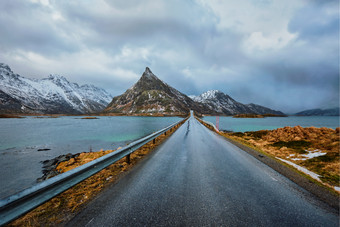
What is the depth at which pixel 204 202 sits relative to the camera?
137 inches

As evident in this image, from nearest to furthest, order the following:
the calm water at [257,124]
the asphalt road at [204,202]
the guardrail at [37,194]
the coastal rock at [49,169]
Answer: the guardrail at [37,194], the asphalt road at [204,202], the coastal rock at [49,169], the calm water at [257,124]

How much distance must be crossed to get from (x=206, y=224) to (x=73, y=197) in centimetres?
329

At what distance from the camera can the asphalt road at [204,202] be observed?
2.86 meters

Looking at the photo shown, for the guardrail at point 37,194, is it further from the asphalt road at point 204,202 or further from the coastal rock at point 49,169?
the coastal rock at point 49,169

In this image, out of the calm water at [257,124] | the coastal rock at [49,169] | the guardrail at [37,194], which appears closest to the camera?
the guardrail at [37,194]

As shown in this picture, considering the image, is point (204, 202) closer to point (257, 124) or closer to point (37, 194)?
point (37, 194)

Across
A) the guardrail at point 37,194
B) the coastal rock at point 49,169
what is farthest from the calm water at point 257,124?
the guardrail at point 37,194

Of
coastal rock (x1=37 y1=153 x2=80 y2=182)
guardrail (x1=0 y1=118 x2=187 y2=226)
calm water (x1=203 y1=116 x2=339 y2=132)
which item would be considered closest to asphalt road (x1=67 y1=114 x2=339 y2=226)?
guardrail (x1=0 y1=118 x2=187 y2=226)

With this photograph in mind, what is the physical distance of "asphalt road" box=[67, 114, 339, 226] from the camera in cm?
286

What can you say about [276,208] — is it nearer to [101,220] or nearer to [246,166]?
[246,166]

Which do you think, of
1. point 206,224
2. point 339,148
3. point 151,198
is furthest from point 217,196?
point 339,148

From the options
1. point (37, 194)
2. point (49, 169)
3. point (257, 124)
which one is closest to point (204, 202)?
point (37, 194)

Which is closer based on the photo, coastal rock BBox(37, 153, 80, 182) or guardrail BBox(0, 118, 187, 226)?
guardrail BBox(0, 118, 187, 226)

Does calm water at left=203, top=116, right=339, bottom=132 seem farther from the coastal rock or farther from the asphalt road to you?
the asphalt road
